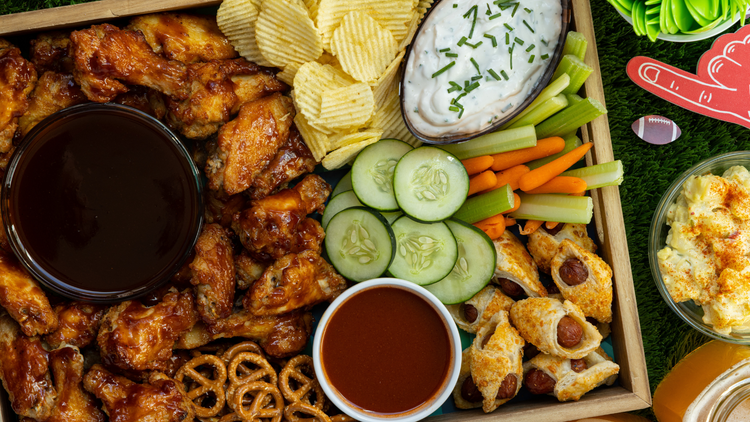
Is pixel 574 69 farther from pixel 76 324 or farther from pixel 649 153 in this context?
pixel 76 324

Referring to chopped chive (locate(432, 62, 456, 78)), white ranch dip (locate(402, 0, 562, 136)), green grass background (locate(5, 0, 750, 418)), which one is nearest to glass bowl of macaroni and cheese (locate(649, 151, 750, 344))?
green grass background (locate(5, 0, 750, 418))

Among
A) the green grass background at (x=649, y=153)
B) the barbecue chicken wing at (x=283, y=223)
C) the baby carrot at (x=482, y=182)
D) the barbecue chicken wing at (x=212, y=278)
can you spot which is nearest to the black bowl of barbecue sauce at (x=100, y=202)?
the barbecue chicken wing at (x=212, y=278)

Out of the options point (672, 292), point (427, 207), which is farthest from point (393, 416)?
point (672, 292)

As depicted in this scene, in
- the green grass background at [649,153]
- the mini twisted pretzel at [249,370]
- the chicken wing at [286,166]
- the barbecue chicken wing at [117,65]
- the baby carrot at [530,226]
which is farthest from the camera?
the green grass background at [649,153]

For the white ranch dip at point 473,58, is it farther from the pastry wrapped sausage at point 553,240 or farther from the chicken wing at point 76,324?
the chicken wing at point 76,324

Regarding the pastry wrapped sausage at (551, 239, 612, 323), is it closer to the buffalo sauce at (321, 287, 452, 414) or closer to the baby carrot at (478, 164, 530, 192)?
the baby carrot at (478, 164, 530, 192)

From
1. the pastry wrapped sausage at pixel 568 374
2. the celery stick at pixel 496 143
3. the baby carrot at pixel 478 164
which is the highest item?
the celery stick at pixel 496 143
